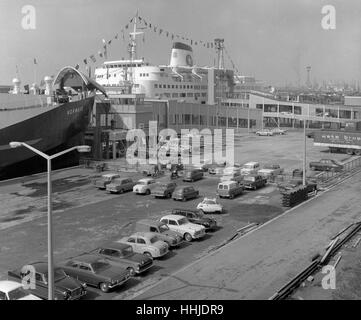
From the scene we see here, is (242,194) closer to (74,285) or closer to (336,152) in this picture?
(74,285)

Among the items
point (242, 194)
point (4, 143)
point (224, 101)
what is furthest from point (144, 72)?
point (242, 194)

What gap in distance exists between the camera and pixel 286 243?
17.9 metres

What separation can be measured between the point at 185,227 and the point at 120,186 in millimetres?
10747

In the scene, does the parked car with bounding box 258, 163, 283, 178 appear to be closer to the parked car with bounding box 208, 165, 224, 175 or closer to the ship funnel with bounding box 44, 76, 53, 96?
the parked car with bounding box 208, 165, 224, 175

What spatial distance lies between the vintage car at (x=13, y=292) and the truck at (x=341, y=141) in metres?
42.6

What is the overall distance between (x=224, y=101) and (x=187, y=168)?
52.5 meters

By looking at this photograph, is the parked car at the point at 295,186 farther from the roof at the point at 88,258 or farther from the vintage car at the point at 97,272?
Answer: the vintage car at the point at 97,272

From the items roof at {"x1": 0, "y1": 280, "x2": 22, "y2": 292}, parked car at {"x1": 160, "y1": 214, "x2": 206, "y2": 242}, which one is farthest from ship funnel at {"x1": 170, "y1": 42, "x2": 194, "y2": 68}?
roof at {"x1": 0, "y1": 280, "x2": 22, "y2": 292}

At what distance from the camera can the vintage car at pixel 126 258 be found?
15586 millimetres

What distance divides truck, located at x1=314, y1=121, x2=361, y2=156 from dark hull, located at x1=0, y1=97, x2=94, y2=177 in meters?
24.4

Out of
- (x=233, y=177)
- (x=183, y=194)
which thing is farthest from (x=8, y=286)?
(x=233, y=177)

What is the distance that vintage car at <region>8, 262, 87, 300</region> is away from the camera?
1337 cm

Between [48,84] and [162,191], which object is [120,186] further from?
[48,84]

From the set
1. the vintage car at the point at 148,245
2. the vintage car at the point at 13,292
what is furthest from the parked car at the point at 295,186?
the vintage car at the point at 13,292
